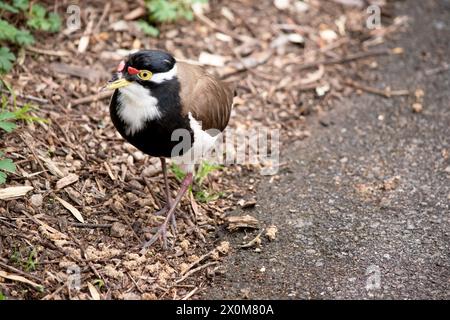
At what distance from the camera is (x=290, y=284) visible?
499cm

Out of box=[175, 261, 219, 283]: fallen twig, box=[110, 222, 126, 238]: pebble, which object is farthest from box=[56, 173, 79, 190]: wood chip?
box=[175, 261, 219, 283]: fallen twig

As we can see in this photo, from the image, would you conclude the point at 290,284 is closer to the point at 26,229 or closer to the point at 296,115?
the point at 26,229

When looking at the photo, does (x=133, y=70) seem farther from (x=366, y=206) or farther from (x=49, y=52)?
(x=366, y=206)

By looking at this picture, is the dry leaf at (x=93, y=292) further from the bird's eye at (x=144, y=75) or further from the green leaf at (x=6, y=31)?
the green leaf at (x=6, y=31)

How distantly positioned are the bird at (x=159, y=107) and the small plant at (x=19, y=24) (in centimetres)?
169

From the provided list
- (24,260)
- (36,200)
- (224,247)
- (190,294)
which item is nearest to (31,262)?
(24,260)

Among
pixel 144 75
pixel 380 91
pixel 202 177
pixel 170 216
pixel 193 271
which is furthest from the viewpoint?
pixel 380 91

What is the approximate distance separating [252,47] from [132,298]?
13.3ft

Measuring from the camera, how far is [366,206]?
589 cm

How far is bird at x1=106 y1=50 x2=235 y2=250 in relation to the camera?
501 cm

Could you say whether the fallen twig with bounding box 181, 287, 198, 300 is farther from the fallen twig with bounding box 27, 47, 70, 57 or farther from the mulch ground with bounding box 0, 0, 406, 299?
the fallen twig with bounding box 27, 47, 70, 57

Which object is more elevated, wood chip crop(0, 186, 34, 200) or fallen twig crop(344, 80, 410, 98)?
wood chip crop(0, 186, 34, 200)

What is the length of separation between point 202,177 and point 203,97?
3.39 ft

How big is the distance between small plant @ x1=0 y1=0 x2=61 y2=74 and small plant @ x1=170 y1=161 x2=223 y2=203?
1.91 m
